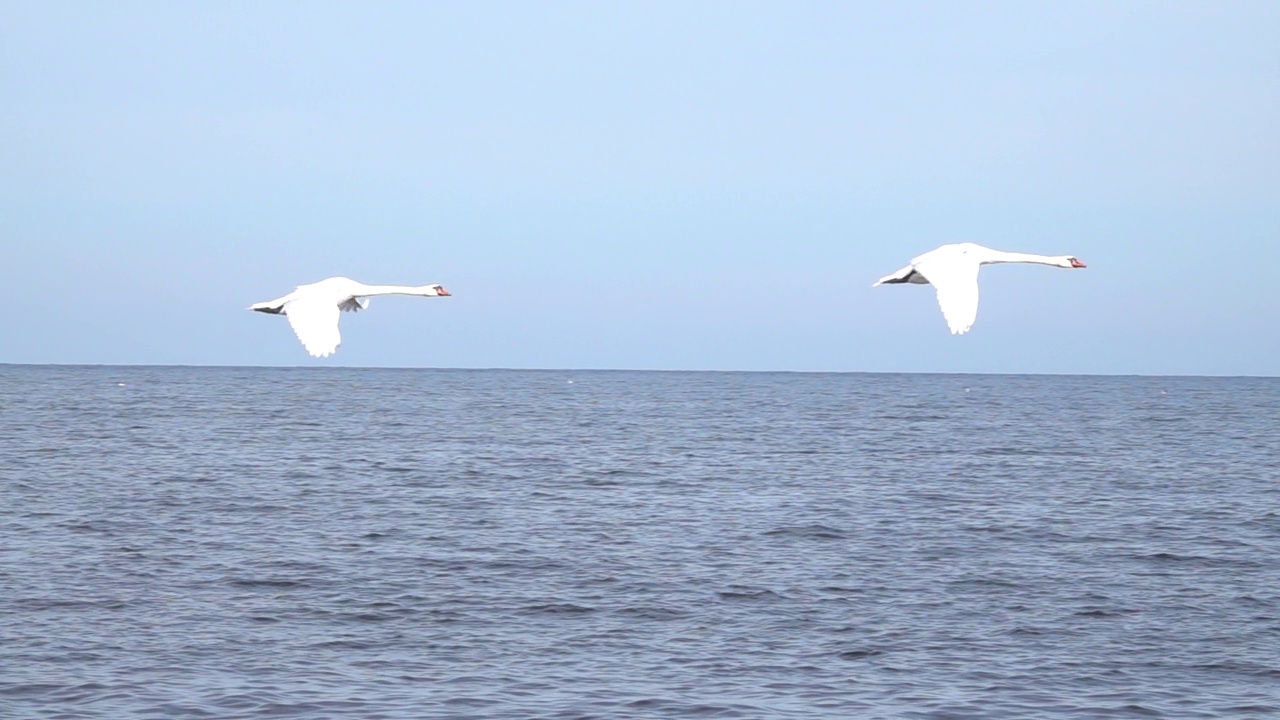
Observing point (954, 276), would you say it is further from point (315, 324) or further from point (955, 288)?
point (315, 324)

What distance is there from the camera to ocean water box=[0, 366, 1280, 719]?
15.9m

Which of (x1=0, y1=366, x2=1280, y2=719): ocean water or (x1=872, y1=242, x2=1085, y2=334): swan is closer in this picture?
(x1=872, y1=242, x2=1085, y2=334): swan

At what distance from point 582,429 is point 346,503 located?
3114 cm

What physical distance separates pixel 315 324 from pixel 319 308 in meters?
0.48

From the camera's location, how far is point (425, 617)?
19312 millimetres

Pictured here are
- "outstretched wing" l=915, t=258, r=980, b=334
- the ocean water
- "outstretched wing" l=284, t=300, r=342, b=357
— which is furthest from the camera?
the ocean water

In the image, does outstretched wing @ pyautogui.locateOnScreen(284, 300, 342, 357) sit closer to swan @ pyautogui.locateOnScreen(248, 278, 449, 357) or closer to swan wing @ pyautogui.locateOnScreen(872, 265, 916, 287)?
swan @ pyautogui.locateOnScreen(248, 278, 449, 357)

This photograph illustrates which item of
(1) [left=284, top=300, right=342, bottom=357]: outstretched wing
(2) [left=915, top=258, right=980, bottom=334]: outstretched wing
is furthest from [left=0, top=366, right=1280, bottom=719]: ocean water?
(2) [left=915, top=258, right=980, bottom=334]: outstretched wing

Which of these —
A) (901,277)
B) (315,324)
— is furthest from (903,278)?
(315,324)

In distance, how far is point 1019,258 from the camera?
18.2m

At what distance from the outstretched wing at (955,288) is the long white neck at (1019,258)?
1550 millimetres

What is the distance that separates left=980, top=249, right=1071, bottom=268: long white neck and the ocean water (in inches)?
154

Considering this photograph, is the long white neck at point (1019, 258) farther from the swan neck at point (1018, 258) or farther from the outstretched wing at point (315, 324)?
the outstretched wing at point (315, 324)

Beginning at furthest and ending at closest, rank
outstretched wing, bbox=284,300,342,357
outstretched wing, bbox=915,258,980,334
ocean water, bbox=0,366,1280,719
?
ocean water, bbox=0,366,1280,719 < outstretched wing, bbox=284,300,342,357 < outstretched wing, bbox=915,258,980,334
